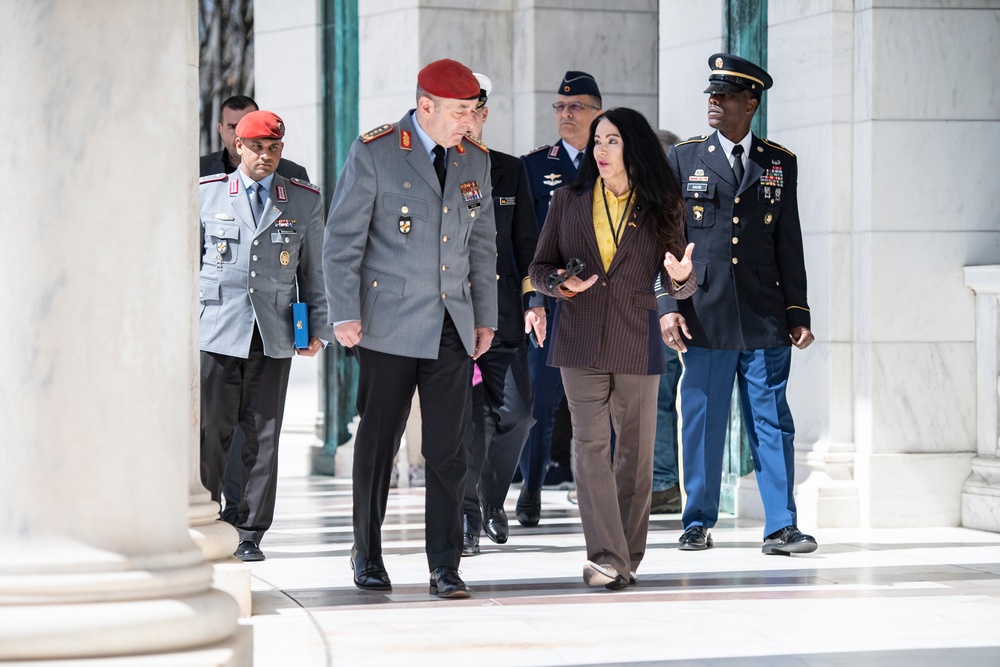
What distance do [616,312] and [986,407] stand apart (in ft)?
9.50

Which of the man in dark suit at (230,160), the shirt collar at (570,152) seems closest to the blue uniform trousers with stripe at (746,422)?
the shirt collar at (570,152)

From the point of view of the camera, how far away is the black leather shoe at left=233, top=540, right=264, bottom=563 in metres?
7.34

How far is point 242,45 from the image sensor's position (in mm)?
23047

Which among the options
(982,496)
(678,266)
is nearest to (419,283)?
(678,266)

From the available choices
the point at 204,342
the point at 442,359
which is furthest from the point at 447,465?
the point at 204,342

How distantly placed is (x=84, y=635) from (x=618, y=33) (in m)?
8.67

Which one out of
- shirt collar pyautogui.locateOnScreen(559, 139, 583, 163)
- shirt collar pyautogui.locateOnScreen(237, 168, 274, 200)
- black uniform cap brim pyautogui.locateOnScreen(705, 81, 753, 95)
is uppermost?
black uniform cap brim pyautogui.locateOnScreen(705, 81, 753, 95)

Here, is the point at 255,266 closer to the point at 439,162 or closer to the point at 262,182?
the point at 262,182

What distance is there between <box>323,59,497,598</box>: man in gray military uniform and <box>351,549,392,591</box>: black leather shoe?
18 cm

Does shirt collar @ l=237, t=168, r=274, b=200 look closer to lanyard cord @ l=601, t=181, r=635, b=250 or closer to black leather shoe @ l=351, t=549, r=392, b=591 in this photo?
lanyard cord @ l=601, t=181, r=635, b=250

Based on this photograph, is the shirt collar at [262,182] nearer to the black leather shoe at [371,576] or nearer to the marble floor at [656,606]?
the marble floor at [656,606]

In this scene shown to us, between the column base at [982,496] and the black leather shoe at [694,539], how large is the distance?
1.65 meters

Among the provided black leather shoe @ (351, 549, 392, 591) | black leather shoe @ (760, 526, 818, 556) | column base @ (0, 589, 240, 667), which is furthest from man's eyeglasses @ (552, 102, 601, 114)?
column base @ (0, 589, 240, 667)

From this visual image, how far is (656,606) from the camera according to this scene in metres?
6.05
